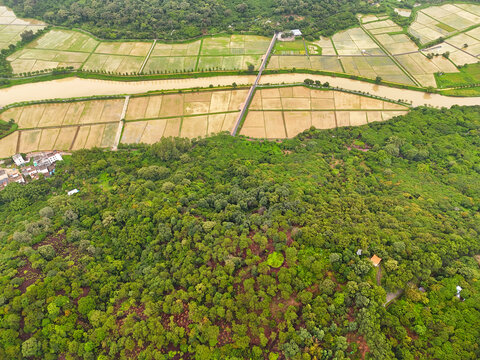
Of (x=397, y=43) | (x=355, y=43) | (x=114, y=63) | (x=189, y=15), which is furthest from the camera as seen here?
(x=189, y=15)

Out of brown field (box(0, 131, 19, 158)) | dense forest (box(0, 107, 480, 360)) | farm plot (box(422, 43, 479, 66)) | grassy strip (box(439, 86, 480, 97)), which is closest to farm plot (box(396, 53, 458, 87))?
farm plot (box(422, 43, 479, 66))

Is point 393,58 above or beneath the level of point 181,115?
above

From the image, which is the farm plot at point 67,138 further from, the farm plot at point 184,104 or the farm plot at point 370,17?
the farm plot at point 370,17

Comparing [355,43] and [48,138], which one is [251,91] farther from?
[48,138]

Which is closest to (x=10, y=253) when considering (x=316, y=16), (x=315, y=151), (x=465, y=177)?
Result: (x=315, y=151)

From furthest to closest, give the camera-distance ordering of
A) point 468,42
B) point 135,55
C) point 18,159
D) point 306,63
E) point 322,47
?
point 322,47
point 468,42
point 135,55
point 306,63
point 18,159

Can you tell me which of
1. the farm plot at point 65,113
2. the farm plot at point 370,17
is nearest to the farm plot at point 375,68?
the farm plot at point 370,17

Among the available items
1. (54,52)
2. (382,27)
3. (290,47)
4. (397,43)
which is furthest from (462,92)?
(54,52)
